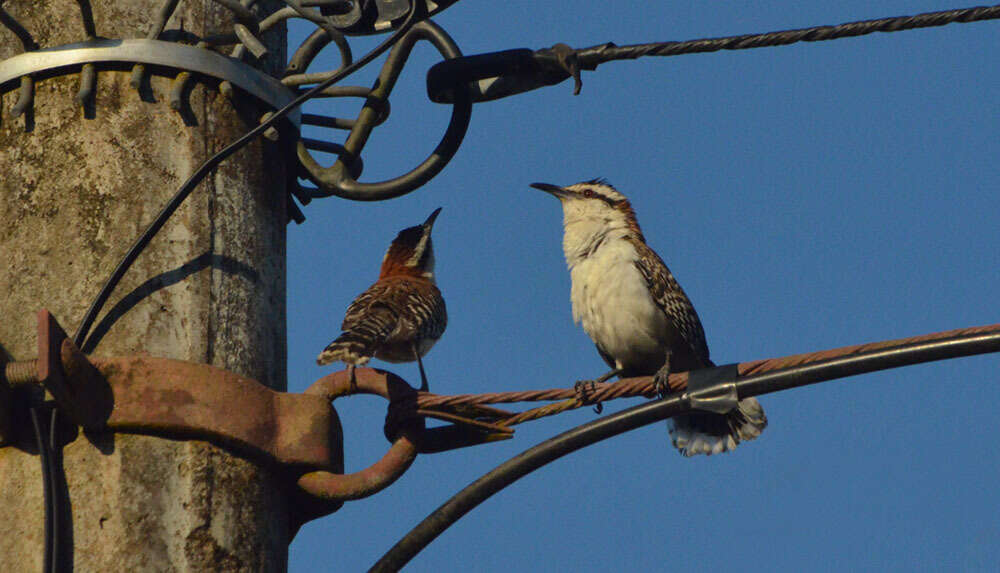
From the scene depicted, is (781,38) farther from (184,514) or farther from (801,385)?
(184,514)

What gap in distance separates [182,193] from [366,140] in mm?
1179

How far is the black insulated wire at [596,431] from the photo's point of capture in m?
3.63

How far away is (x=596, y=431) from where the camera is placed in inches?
149

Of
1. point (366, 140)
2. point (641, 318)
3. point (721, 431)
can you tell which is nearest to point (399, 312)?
point (641, 318)

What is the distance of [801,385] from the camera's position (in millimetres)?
3684

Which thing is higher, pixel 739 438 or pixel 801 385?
pixel 739 438

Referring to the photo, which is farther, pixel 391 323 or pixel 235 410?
pixel 391 323

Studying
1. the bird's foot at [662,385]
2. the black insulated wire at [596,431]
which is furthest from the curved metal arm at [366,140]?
the black insulated wire at [596,431]

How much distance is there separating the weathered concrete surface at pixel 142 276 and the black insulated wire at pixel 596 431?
438 millimetres

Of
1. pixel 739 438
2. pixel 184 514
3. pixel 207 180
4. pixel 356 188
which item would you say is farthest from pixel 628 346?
pixel 184 514

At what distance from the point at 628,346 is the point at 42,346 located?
4.44 m

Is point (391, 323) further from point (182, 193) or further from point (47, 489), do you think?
point (47, 489)

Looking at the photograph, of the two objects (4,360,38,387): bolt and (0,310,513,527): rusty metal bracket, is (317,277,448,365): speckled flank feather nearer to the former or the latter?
(0,310,513,527): rusty metal bracket

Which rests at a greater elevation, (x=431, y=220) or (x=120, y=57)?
(x=431, y=220)
